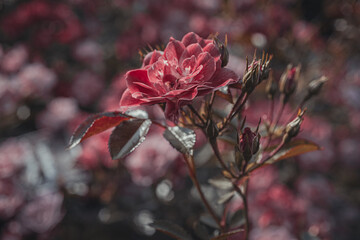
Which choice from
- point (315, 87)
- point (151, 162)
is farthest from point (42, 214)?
point (315, 87)

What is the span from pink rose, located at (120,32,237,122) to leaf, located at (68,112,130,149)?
4cm

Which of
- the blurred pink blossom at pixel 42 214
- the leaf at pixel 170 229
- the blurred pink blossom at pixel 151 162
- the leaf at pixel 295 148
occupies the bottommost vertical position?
the blurred pink blossom at pixel 42 214

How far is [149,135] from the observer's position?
1162 mm

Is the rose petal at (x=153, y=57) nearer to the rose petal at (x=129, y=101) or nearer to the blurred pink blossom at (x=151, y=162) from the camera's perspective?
the rose petal at (x=129, y=101)

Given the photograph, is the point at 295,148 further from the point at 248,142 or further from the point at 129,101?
the point at 129,101

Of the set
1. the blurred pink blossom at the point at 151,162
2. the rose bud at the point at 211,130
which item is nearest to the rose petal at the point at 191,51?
the rose bud at the point at 211,130

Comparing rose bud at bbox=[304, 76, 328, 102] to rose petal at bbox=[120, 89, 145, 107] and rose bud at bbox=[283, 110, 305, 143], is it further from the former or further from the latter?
rose petal at bbox=[120, 89, 145, 107]

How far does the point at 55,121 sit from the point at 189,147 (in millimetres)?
1112

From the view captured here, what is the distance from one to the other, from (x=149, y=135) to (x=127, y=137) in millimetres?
642

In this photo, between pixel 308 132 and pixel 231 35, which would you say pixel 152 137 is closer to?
pixel 308 132

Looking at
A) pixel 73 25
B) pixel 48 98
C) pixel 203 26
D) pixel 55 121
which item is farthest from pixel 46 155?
pixel 203 26

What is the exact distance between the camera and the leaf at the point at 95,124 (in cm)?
52

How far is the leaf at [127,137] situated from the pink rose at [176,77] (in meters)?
0.05

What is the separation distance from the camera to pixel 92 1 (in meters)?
2.04
